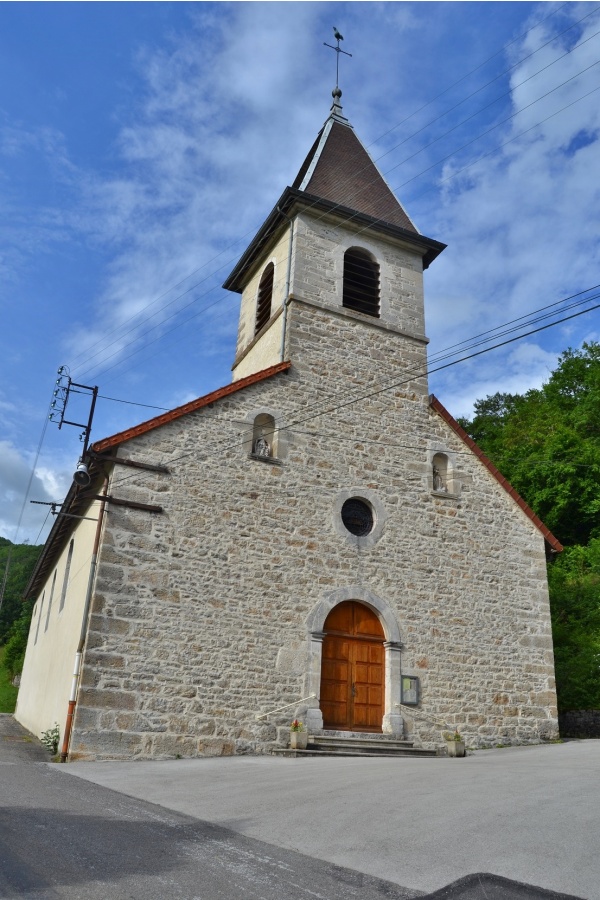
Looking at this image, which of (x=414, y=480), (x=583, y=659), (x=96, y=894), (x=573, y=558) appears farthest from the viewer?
(x=573, y=558)

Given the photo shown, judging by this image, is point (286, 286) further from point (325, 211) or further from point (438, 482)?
point (438, 482)

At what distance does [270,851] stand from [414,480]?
9658mm

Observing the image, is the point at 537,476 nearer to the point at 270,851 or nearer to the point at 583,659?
the point at 583,659

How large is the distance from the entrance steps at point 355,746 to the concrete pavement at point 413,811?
1450 millimetres

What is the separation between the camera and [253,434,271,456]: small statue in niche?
1245 cm

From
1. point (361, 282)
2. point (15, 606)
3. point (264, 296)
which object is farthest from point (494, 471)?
point (15, 606)

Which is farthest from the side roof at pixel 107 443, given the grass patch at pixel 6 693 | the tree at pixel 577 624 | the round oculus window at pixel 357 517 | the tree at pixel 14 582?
the tree at pixel 14 582

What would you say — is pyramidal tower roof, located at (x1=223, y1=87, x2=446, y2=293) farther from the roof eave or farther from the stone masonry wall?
the stone masonry wall

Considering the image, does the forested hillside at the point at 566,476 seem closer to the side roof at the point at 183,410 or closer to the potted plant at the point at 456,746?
the potted plant at the point at 456,746

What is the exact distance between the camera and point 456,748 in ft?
37.1

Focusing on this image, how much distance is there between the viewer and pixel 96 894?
334 cm

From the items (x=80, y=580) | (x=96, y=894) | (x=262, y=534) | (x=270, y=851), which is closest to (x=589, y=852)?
(x=270, y=851)

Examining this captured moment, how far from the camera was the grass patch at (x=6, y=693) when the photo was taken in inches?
976

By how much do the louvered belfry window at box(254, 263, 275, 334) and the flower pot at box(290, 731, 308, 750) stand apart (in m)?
8.72
